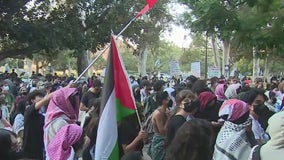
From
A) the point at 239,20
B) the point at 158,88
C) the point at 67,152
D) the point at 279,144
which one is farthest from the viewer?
the point at 158,88

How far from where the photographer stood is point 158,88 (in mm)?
10602

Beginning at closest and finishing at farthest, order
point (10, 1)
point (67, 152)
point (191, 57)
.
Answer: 1. point (67, 152)
2. point (10, 1)
3. point (191, 57)

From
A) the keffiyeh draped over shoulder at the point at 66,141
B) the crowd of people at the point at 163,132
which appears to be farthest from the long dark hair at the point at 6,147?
the keffiyeh draped over shoulder at the point at 66,141

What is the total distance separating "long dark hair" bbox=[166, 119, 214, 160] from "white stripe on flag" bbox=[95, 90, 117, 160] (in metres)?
1.35

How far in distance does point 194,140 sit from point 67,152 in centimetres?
126

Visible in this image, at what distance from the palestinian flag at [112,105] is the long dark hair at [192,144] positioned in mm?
1365

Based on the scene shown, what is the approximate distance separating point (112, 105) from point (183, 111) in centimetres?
122

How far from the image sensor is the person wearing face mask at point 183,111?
5.59m

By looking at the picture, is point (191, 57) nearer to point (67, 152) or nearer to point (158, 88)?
point (158, 88)

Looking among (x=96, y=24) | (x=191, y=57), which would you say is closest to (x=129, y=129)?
(x=96, y=24)

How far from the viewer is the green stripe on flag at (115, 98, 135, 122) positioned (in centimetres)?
516

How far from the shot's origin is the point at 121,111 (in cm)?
523

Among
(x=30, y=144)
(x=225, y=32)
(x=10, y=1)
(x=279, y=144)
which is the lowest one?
(x=30, y=144)

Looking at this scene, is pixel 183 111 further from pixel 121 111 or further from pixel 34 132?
pixel 34 132
